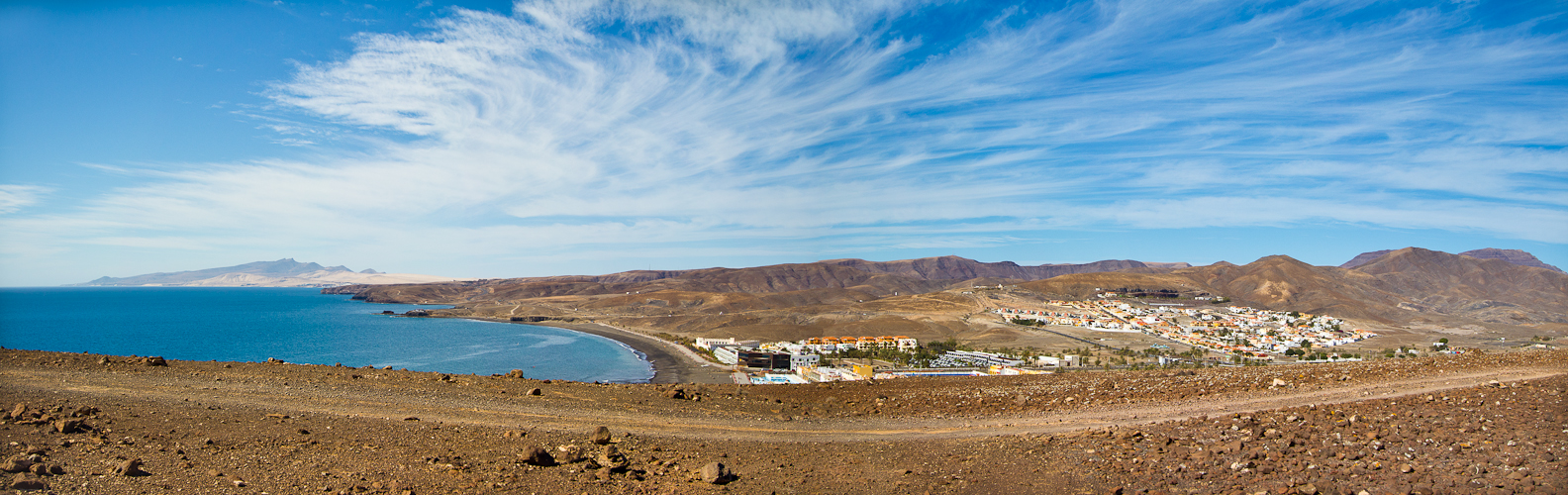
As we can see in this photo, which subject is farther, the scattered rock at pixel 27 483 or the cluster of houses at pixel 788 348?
the cluster of houses at pixel 788 348

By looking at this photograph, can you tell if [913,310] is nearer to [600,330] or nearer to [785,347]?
[785,347]

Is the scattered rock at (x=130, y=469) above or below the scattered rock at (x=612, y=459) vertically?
above

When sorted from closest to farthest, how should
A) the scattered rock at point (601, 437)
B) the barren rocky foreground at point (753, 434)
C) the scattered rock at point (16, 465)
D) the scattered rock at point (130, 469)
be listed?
the scattered rock at point (16, 465) → the scattered rock at point (130, 469) → the barren rocky foreground at point (753, 434) → the scattered rock at point (601, 437)

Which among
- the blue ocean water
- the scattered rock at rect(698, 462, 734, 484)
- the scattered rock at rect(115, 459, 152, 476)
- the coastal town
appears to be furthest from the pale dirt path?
the blue ocean water

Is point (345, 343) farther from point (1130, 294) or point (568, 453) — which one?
point (1130, 294)

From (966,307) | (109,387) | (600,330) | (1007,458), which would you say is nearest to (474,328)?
(600,330)

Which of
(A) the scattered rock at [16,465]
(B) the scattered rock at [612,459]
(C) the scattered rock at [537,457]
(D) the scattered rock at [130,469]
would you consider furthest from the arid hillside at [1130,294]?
(A) the scattered rock at [16,465]

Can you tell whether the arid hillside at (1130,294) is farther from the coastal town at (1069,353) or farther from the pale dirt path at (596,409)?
the pale dirt path at (596,409)

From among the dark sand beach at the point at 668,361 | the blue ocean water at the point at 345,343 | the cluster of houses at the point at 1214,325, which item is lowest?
the blue ocean water at the point at 345,343
